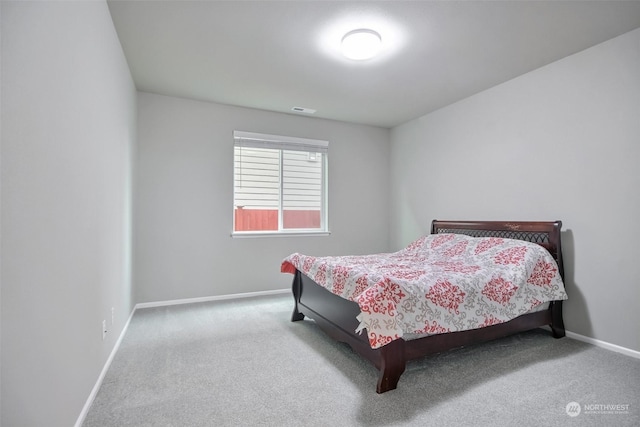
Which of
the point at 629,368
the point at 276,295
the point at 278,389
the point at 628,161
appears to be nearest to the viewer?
the point at 278,389

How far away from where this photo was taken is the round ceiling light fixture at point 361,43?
245cm

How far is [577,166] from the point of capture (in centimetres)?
285

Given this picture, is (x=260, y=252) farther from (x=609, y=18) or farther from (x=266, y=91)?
(x=609, y=18)

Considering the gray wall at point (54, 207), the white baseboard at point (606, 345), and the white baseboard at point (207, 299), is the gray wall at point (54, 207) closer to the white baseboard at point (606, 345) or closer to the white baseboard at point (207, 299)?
the white baseboard at point (207, 299)

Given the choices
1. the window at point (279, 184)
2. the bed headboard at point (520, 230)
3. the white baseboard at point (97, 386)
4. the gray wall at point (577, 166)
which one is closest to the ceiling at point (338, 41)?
the gray wall at point (577, 166)

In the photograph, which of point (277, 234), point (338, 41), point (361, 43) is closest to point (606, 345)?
point (361, 43)

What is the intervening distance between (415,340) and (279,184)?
3.02 meters

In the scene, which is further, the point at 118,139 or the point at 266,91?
the point at 266,91

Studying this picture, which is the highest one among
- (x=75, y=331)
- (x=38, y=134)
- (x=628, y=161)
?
(x=628, y=161)

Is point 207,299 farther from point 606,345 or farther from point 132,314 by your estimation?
point 606,345

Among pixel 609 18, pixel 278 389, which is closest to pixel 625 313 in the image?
pixel 609 18

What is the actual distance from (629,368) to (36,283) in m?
3.48

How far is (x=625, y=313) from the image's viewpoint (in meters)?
2.54

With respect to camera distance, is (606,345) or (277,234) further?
(277,234)
